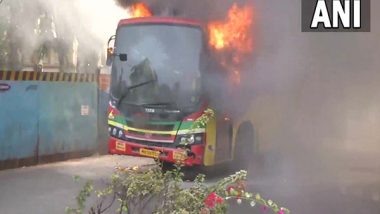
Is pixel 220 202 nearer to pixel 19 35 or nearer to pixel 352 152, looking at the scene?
pixel 19 35

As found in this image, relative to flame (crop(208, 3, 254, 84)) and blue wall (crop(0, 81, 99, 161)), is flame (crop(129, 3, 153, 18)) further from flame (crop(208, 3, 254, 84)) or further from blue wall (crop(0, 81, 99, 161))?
blue wall (crop(0, 81, 99, 161))

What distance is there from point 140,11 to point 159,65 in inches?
21.9

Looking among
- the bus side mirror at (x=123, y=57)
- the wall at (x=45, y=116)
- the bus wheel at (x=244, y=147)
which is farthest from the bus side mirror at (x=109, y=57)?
the bus wheel at (x=244, y=147)

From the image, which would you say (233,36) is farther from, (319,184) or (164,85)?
(319,184)

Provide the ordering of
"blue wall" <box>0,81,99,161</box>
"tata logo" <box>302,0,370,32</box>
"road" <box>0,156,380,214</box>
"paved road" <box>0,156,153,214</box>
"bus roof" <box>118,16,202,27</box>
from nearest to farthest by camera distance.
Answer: "paved road" <box>0,156,153,214</box>, "road" <box>0,156,380,214</box>, "bus roof" <box>118,16,202,27</box>, "tata logo" <box>302,0,370,32</box>, "blue wall" <box>0,81,99,161</box>

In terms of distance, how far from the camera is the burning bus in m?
4.98

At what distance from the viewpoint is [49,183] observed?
5.50 meters

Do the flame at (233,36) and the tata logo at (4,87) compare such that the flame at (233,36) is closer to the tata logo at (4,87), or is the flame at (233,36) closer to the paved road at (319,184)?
the paved road at (319,184)

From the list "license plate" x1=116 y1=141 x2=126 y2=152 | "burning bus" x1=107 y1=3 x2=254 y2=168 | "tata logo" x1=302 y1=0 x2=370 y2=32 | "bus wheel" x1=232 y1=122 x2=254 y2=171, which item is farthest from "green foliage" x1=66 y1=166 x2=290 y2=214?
"tata logo" x1=302 y1=0 x2=370 y2=32

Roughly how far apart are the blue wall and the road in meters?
0.25

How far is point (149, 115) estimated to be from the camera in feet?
16.9

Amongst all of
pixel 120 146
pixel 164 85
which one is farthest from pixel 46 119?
pixel 164 85

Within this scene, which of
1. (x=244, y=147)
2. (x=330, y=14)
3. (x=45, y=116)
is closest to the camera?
(x=330, y=14)

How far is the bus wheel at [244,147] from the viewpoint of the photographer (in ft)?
18.0
